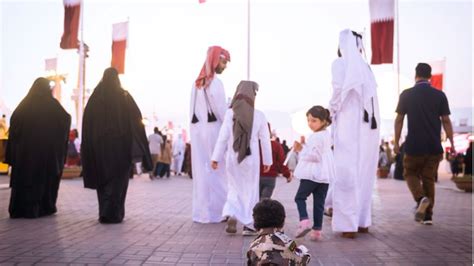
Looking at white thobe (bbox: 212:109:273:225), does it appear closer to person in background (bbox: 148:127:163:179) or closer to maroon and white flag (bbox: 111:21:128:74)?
person in background (bbox: 148:127:163:179)

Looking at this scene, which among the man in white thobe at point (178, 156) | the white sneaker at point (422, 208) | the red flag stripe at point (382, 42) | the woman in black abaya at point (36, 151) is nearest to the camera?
the white sneaker at point (422, 208)

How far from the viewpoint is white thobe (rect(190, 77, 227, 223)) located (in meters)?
7.57

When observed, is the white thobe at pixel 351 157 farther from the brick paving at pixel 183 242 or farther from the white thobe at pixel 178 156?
the white thobe at pixel 178 156

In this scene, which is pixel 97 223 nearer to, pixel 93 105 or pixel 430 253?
pixel 93 105

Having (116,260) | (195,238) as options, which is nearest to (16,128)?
(195,238)

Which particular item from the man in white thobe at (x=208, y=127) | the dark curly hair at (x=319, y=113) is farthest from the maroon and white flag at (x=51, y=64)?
the dark curly hair at (x=319, y=113)

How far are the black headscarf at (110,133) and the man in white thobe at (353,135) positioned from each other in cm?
284

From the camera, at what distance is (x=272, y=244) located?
3203mm

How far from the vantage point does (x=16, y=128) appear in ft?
26.5

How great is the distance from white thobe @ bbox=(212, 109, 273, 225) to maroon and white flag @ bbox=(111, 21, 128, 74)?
1802cm

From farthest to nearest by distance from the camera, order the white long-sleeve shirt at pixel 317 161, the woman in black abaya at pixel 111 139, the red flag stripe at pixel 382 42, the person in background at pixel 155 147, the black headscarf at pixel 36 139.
Answer: the person in background at pixel 155 147
the red flag stripe at pixel 382 42
the black headscarf at pixel 36 139
the woman in black abaya at pixel 111 139
the white long-sleeve shirt at pixel 317 161

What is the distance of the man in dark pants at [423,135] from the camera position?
7.13 metres

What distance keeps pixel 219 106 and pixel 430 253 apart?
3665 millimetres

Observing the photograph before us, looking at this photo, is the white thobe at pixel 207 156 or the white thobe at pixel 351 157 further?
the white thobe at pixel 207 156
